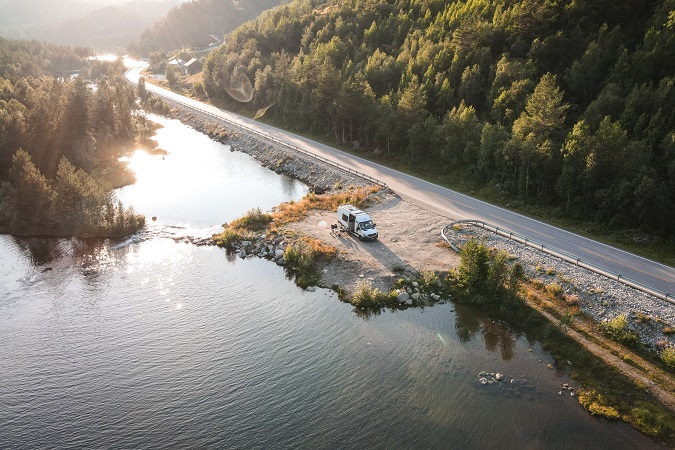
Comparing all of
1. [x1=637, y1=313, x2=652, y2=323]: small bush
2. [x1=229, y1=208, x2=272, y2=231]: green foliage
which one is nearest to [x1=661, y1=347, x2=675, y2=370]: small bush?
[x1=637, y1=313, x2=652, y2=323]: small bush

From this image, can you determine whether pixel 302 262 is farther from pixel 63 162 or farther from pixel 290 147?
pixel 290 147

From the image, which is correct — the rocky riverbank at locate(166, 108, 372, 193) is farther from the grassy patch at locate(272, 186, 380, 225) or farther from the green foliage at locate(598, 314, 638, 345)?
the green foliage at locate(598, 314, 638, 345)

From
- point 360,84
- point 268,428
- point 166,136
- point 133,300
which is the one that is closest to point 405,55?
point 360,84

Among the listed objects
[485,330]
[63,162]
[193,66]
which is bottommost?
[485,330]

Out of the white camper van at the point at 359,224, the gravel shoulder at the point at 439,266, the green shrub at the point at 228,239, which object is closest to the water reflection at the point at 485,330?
the gravel shoulder at the point at 439,266

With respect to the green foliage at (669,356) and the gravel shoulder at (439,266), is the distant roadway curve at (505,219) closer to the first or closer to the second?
the gravel shoulder at (439,266)

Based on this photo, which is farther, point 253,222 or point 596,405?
point 253,222

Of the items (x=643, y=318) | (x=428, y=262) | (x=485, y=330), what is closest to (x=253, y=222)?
(x=428, y=262)
